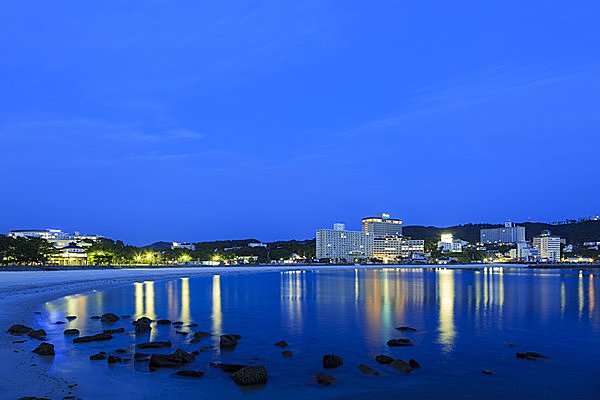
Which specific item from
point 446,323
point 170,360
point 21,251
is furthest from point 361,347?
point 21,251

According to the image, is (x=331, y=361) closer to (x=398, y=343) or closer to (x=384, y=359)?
(x=384, y=359)

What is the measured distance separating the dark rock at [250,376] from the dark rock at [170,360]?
210 cm

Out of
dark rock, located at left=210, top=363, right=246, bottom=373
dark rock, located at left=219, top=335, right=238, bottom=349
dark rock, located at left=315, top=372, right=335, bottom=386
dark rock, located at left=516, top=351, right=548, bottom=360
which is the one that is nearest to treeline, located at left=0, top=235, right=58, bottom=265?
dark rock, located at left=219, top=335, right=238, bottom=349

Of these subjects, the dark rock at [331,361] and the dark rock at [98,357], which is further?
the dark rock at [331,361]

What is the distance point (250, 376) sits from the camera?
1248 centimetres

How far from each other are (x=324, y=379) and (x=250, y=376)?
1953 millimetres

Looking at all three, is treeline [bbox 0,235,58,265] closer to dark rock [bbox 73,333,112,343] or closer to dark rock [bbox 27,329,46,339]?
dark rock [bbox 27,329,46,339]

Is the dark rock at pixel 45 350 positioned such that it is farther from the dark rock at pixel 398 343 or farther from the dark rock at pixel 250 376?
the dark rock at pixel 398 343

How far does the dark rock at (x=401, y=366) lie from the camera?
1413cm

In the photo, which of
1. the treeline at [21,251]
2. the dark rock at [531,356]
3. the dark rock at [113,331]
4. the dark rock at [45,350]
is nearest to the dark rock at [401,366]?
the dark rock at [531,356]

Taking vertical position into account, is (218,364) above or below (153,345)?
above

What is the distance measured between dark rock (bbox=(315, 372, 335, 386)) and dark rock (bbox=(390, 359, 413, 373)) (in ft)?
7.35

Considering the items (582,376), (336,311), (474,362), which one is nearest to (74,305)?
(336,311)

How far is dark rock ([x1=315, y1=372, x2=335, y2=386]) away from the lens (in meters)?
12.7
